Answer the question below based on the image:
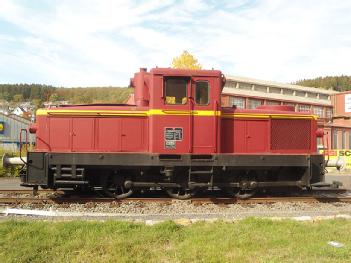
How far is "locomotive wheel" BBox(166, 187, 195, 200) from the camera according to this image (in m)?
10.5

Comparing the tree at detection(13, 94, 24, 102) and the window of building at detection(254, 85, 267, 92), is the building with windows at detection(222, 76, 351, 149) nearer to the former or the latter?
the window of building at detection(254, 85, 267, 92)

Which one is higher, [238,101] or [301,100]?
[301,100]

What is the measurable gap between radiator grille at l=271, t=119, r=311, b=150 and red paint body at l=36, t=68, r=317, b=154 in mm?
29

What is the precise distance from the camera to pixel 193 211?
936cm

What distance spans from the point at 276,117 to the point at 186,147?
2.85 m

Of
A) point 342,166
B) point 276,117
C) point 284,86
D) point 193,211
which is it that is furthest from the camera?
point 284,86

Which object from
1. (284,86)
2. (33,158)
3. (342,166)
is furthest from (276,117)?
(284,86)

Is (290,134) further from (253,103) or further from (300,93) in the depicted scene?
(300,93)

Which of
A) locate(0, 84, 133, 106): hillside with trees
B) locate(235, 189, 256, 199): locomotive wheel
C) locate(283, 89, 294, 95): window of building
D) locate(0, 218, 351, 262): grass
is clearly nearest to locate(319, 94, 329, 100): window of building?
locate(283, 89, 294, 95): window of building

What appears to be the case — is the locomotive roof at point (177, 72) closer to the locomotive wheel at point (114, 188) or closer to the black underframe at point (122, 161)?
the black underframe at point (122, 161)

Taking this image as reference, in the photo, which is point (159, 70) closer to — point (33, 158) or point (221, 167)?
point (221, 167)

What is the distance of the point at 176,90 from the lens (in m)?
10.0

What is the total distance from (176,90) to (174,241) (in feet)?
16.0

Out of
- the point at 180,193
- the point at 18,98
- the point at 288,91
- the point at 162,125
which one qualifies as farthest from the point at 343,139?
the point at 18,98
